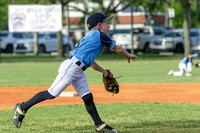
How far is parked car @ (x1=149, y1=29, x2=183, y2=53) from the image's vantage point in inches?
1352

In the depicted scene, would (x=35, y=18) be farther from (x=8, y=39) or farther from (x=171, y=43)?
(x=8, y=39)

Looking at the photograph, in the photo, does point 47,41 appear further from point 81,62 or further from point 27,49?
point 81,62

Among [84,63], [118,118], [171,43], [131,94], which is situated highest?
[84,63]

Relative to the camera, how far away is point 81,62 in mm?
6414

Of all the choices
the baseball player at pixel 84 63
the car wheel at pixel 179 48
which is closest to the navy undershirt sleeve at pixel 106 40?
the baseball player at pixel 84 63

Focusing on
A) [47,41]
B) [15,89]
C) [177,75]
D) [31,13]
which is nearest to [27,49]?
[47,41]

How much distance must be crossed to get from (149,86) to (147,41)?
22131mm

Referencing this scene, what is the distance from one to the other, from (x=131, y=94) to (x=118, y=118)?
14.0ft

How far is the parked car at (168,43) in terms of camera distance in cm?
3434

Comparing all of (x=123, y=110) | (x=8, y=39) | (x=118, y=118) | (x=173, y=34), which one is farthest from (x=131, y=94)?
(x=8, y=39)

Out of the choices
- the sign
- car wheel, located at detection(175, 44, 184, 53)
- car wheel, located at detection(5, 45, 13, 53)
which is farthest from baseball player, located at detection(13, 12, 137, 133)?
car wheel, located at detection(5, 45, 13, 53)

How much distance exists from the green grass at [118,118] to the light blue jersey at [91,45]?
1.21 meters

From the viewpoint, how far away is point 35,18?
30.0 meters

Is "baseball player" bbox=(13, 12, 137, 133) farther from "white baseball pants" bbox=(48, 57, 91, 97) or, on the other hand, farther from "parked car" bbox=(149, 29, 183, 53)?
"parked car" bbox=(149, 29, 183, 53)
